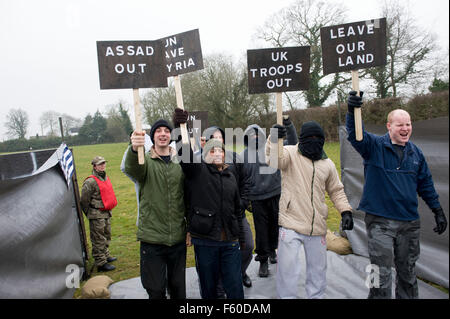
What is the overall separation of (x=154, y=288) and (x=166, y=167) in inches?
44.8

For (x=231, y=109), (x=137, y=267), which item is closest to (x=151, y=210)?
(x=137, y=267)

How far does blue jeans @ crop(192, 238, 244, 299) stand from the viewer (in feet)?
9.71

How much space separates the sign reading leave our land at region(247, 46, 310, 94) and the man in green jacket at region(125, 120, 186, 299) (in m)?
1.20

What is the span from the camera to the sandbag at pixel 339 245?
200 inches

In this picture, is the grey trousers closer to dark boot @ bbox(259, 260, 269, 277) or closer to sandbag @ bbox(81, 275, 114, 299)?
dark boot @ bbox(259, 260, 269, 277)

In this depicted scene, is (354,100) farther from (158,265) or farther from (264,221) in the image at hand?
(158,265)

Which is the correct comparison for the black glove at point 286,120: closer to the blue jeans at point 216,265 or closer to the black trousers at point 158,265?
the blue jeans at point 216,265

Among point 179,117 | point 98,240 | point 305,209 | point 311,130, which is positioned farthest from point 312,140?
point 98,240

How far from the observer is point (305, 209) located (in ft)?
10.7

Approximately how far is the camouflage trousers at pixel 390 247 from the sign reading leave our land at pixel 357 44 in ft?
5.30

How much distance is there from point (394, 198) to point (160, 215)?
2.25m

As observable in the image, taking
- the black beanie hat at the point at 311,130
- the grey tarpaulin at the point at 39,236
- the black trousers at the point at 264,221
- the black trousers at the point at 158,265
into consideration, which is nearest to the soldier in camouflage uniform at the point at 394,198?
the black beanie hat at the point at 311,130

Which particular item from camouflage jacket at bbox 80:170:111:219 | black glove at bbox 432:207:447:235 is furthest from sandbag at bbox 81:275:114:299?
black glove at bbox 432:207:447:235

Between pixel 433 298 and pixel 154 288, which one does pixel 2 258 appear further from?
pixel 433 298
